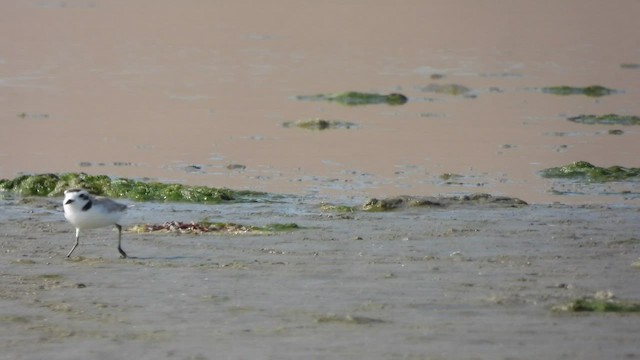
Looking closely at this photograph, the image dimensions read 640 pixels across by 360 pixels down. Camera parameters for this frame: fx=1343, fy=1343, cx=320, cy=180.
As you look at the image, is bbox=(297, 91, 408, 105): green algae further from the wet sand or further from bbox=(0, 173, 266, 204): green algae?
bbox=(0, 173, 266, 204): green algae

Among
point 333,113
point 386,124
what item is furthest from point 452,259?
point 333,113

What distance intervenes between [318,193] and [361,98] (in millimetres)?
10106

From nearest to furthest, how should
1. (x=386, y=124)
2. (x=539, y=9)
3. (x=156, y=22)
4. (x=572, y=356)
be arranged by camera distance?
(x=572, y=356) → (x=386, y=124) → (x=156, y=22) → (x=539, y=9)

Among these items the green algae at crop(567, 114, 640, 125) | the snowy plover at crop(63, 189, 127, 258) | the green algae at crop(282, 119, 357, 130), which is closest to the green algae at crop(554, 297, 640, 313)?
the snowy plover at crop(63, 189, 127, 258)

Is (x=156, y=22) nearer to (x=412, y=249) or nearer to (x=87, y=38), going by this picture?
(x=87, y=38)

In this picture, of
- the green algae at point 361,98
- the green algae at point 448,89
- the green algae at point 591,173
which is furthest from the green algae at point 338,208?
the green algae at point 448,89

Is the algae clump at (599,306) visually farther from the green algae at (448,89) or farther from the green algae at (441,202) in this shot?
the green algae at (448,89)

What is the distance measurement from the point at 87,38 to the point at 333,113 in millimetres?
14420

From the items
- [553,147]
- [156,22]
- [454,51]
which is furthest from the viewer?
[156,22]

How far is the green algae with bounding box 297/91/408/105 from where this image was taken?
2523 centimetres

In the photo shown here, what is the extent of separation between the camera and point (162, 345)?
8.52 meters

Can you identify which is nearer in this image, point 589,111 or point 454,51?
point 589,111

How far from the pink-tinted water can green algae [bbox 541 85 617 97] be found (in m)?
0.55

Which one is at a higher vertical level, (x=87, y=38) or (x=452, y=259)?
(x=87, y=38)
